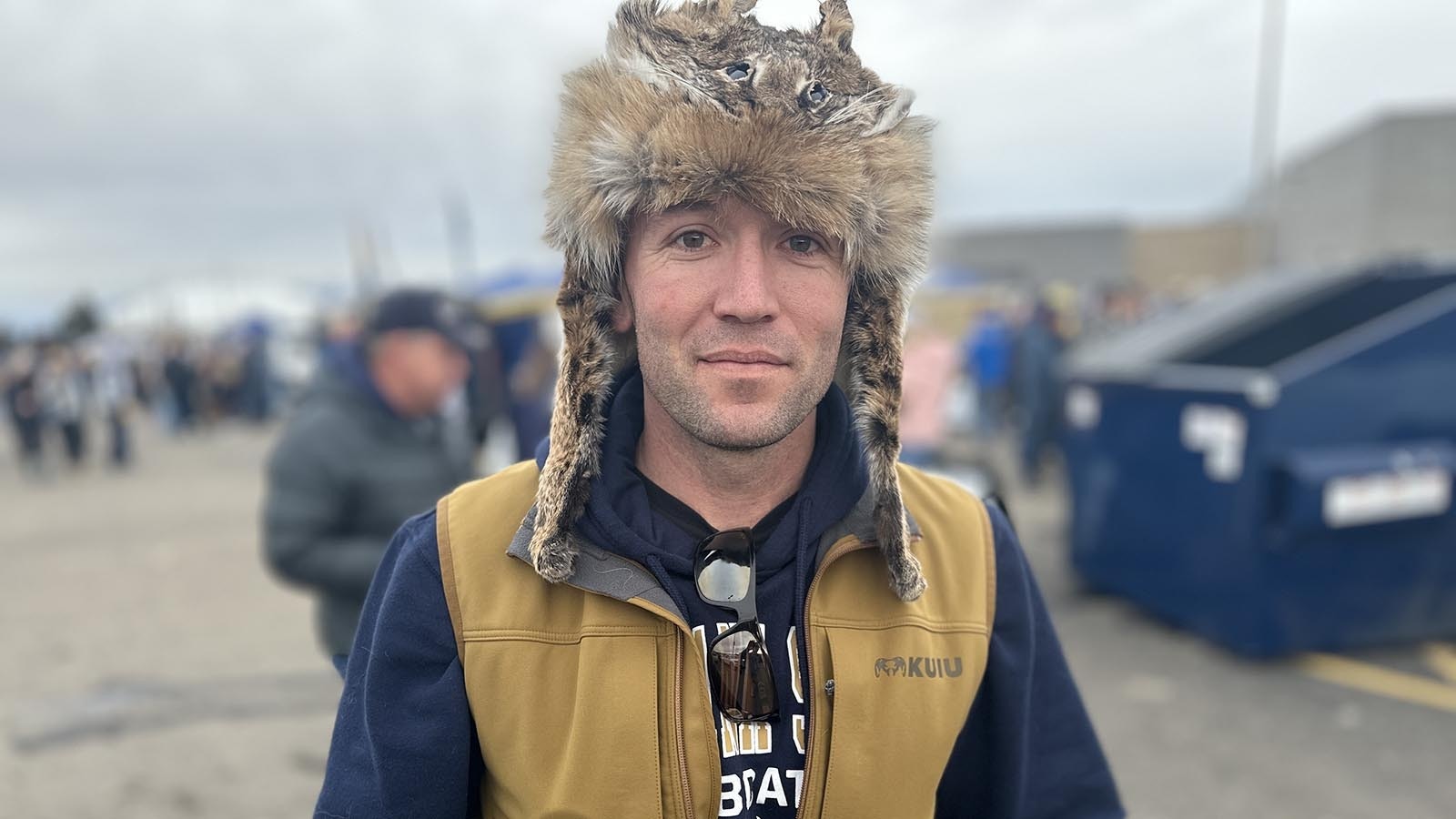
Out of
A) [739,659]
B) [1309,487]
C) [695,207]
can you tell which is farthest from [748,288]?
[1309,487]

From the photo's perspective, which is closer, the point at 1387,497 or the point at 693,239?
the point at 693,239

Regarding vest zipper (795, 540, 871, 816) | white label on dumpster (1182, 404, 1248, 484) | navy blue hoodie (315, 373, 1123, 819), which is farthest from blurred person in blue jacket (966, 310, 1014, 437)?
vest zipper (795, 540, 871, 816)

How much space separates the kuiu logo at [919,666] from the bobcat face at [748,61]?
868mm

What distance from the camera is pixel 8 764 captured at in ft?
13.5

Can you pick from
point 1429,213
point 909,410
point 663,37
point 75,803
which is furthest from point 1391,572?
point 1429,213

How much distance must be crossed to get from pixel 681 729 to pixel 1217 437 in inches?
161

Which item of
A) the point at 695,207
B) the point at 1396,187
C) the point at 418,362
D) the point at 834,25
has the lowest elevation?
the point at 418,362

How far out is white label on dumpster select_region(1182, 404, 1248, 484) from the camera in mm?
4488

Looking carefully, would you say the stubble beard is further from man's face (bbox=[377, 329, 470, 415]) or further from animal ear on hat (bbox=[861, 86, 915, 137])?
man's face (bbox=[377, 329, 470, 415])

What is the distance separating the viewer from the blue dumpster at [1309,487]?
438cm

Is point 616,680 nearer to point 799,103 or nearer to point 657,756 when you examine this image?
point 657,756

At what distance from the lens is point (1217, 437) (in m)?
4.62

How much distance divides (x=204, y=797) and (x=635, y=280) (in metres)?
3.57

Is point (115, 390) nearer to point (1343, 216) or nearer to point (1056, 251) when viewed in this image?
point (1343, 216)
